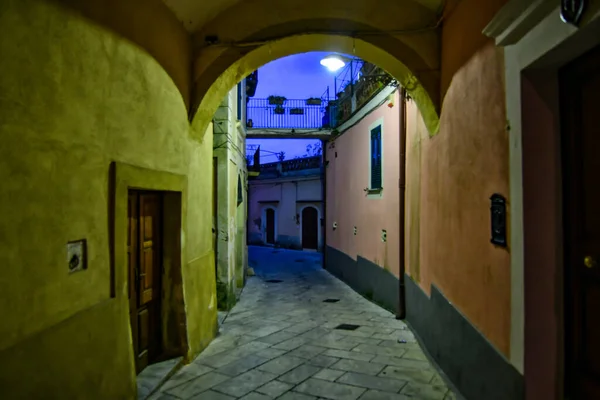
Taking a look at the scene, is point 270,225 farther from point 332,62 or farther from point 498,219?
point 498,219

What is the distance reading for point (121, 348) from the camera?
141 inches

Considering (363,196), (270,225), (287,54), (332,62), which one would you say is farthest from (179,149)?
(270,225)

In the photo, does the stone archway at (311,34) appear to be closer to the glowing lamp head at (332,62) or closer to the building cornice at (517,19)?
the glowing lamp head at (332,62)

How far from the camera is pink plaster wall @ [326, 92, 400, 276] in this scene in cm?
808

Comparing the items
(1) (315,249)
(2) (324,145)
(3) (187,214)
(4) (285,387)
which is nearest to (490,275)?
(4) (285,387)

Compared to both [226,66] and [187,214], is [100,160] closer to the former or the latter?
[187,214]

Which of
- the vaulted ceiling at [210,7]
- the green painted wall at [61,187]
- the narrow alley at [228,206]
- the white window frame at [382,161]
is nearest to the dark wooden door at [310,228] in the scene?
the white window frame at [382,161]

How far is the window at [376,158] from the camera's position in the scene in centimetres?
919

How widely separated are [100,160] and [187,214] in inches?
89.3

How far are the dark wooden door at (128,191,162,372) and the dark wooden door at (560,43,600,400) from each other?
4.00m

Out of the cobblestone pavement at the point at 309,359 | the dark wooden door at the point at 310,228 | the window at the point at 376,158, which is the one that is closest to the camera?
the cobblestone pavement at the point at 309,359

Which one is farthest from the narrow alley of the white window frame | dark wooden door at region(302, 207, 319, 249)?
dark wooden door at region(302, 207, 319, 249)

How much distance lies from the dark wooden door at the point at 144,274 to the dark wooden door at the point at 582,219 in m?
4.00

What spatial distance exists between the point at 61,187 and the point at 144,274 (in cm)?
233
